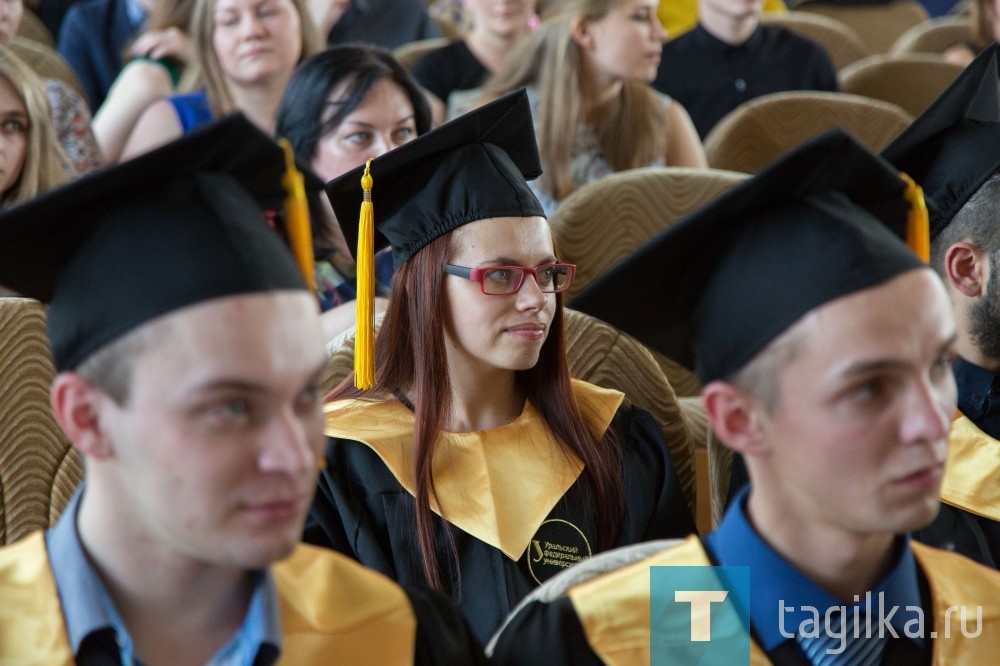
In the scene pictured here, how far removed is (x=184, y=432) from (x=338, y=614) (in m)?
0.27

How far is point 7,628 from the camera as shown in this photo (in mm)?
1182

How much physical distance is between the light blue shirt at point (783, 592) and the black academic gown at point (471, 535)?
0.65 m

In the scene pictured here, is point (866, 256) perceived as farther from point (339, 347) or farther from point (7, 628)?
point (339, 347)

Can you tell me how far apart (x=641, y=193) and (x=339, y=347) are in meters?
0.86

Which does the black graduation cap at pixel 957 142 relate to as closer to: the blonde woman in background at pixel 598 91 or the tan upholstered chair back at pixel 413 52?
the blonde woman in background at pixel 598 91

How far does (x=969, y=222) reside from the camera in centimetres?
194

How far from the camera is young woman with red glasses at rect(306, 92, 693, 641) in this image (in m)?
1.95

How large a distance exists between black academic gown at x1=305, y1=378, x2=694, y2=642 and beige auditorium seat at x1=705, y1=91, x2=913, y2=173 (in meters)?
1.74

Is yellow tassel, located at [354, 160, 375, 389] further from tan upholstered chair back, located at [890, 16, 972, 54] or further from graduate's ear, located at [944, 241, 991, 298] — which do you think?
tan upholstered chair back, located at [890, 16, 972, 54]

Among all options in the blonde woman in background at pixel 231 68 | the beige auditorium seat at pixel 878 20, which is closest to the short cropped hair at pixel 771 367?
the blonde woman in background at pixel 231 68

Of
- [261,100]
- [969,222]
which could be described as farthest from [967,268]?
[261,100]

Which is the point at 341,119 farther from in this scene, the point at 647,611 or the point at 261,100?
the point at 647,611

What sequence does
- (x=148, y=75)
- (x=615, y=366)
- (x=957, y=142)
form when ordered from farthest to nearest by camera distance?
Result: (x=148, y=75) → (x=615, y=366) → (x=957, y=142)

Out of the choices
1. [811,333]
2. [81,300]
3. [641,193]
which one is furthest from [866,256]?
[641,193]
